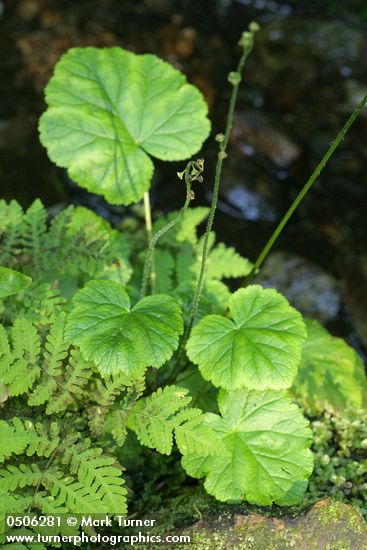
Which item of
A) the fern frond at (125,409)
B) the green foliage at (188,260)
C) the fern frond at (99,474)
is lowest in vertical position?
the fern frond at (99,474)

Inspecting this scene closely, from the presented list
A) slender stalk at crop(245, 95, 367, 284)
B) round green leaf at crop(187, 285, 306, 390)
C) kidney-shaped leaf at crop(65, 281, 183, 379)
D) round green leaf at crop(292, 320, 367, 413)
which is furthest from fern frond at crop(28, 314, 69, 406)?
round green leaf at crop(292, 320, 367, 413)

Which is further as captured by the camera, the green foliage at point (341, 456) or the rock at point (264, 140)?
the rock at point (264, 140)

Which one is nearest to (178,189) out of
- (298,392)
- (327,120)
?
(327,120)

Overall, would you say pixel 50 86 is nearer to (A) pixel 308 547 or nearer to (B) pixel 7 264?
(B) pixel 7 264

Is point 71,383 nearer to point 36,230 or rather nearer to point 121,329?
point 121,329

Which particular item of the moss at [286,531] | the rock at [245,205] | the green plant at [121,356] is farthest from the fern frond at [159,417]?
the rock at [245,205]

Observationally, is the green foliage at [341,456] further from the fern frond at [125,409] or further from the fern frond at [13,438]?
the fern frond at [13,438]

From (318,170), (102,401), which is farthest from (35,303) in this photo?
(318,170)
